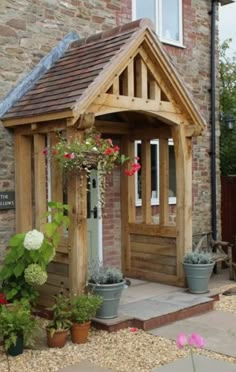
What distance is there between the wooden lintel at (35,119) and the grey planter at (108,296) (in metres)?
2.13

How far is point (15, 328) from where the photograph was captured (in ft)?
16.9

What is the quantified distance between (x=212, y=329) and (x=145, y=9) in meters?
6.09

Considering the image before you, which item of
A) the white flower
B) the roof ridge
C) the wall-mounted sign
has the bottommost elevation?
the white flower

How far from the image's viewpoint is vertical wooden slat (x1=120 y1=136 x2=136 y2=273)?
8.76 m

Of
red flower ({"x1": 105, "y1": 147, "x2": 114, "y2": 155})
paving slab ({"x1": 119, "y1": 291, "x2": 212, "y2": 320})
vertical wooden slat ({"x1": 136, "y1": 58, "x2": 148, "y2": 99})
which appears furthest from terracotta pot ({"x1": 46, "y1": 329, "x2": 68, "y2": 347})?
vertical wooden slat ({"x1": 136, "y1": 58, "x2": 148, "y2": 99})

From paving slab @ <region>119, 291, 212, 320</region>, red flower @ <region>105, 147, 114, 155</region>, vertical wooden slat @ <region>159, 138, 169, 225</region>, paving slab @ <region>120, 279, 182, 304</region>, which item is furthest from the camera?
vertical wooden slat @ <region>159, 138, 169, 225</region>

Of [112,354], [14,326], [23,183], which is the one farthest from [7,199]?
[112,354]

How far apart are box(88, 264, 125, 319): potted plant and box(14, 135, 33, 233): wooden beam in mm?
1373

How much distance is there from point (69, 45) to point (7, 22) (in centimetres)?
104

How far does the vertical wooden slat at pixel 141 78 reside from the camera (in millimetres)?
6766

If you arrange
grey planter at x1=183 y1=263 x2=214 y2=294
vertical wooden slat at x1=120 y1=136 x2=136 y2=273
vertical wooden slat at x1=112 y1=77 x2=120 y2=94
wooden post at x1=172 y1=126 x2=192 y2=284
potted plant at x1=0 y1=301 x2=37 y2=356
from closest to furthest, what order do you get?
1. potted plant at x1=0 y1=301 x2=37 y2=356
2. vertical wooden slat at x1=112 y1=77 x2=120 y2=94
3. grey planter at x1=183 y1=263 x2=214 y2=294
4. wooden post at x1=172 y1=126 x2=192 y2=284
5. vertical wooden slat at x1=120 y1=136 x2=136 y2=273

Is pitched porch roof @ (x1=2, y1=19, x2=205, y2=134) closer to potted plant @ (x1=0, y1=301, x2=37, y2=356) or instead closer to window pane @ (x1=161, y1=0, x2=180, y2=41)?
potted plant @ (x1=0, y1=301, x2=37, y2=356)

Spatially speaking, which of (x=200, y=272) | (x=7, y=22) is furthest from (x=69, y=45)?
(x=200, y=272)

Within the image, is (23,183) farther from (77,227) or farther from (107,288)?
(107,288)
